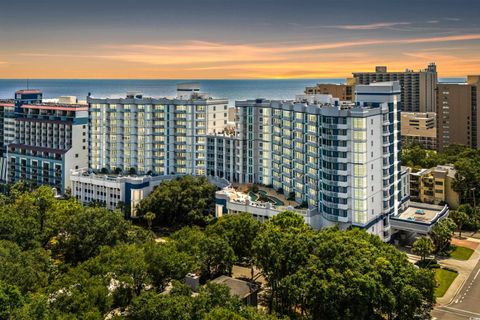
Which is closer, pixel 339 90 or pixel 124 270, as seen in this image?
pixel 124 270

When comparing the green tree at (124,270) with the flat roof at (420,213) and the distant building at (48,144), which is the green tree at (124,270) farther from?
the distant building at (48,144)

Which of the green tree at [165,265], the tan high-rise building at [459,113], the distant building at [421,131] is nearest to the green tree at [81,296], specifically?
the green tree at [165,265]

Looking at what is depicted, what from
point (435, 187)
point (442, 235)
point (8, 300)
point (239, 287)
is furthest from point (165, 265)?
point (435, 187)

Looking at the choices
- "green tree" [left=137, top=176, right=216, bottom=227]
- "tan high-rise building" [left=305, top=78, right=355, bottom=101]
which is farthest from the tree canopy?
"tan high-rise building" [left=305, top=78, right=355, bottom=101]

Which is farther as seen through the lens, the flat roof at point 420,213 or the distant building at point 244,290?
the flat roof at point 420,213

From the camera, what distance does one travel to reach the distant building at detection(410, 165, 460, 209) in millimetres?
83938

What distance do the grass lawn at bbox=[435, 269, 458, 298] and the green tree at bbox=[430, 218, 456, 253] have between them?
5.22 metres

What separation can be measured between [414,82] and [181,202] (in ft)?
382

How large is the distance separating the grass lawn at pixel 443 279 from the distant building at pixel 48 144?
70.1m

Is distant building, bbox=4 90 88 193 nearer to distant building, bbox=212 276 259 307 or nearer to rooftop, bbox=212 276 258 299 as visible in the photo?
rooftop, bbox=212 276 258 299

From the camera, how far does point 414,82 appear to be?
6407 inches

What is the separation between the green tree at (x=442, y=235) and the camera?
6306cm

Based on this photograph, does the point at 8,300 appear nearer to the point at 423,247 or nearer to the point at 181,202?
the point at 181,202

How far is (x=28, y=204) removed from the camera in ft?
209
